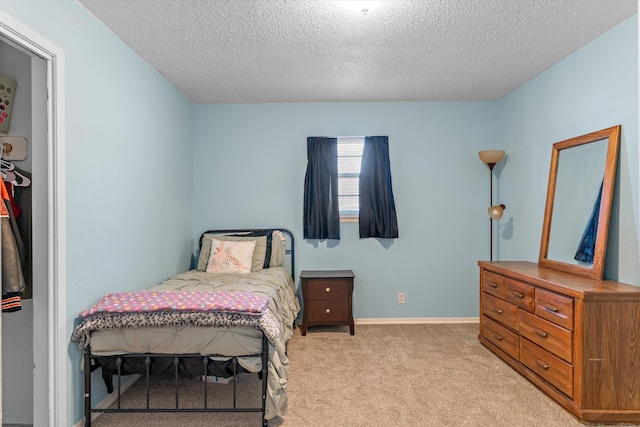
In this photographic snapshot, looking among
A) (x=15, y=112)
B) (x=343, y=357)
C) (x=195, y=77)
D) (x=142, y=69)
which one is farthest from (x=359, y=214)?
(x=15, y=112)

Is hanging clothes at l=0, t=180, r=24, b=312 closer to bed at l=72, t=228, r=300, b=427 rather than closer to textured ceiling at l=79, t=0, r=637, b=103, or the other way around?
bed at l=72, t=228, r=300, b=427

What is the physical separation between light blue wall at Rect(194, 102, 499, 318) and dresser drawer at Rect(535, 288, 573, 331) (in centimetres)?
163

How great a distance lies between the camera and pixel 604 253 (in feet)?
8.14

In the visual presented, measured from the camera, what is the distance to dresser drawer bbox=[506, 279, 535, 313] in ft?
8.87

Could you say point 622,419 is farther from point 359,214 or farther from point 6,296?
point 6,296

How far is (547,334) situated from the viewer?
2.51 m

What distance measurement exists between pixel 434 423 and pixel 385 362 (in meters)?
0.90

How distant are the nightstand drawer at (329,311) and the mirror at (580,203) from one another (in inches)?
71.7

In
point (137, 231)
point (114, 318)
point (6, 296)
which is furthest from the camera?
point (137, 231)

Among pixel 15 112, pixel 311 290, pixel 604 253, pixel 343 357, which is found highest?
pixel 15 112

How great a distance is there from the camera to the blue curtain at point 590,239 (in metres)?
2.61

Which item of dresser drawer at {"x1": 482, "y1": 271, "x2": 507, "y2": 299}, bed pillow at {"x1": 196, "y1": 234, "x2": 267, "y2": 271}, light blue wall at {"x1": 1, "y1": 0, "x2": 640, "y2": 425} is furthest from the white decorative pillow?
dresser drawer at {"x1": 482, "y1": 271, "x2": 507, "y2": 299}

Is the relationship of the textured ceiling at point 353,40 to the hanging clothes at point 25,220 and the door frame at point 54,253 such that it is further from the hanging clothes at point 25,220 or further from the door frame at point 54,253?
the hanging clothes at point 25,220

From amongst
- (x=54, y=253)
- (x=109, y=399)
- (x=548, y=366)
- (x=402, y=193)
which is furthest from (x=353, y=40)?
(x=109, y=399)
